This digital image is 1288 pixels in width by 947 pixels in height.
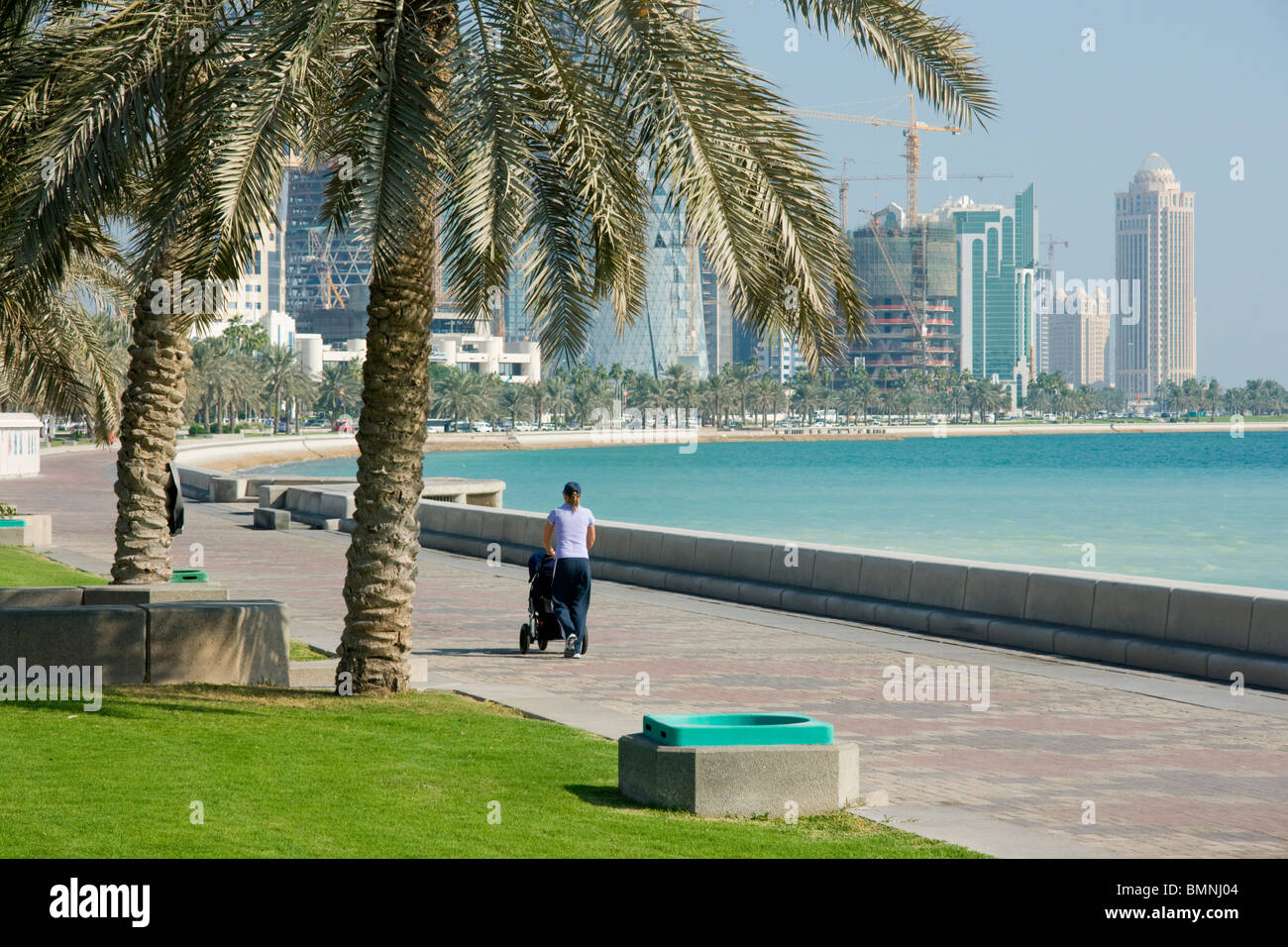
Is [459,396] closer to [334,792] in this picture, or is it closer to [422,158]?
[422,158]

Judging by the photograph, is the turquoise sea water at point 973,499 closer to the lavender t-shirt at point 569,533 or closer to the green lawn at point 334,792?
the lavender t-shirt at point 569,533

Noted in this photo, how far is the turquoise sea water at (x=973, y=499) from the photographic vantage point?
48.4 m

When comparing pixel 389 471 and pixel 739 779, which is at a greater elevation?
pixel 389 471

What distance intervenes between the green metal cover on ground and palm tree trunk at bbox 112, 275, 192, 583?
711 centimetres

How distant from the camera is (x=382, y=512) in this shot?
10.5 meters

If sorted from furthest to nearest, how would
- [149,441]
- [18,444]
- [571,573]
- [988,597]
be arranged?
[18,444]
[988,597]
[571,573]
[149,441]

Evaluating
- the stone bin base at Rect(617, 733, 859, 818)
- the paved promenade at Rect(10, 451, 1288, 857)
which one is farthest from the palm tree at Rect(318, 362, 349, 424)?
the stone bin base at Rect(617, 733, 859, 818)

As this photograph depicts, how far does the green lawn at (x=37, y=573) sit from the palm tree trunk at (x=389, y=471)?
8.21 metres

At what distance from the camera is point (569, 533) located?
1423 cm


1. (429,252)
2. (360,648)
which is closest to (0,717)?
(360,648)

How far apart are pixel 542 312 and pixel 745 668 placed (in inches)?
190

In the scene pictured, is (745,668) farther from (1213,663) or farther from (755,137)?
(755,137)

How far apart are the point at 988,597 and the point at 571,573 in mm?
4907

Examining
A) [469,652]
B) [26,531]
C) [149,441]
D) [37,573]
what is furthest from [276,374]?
[149,441]
